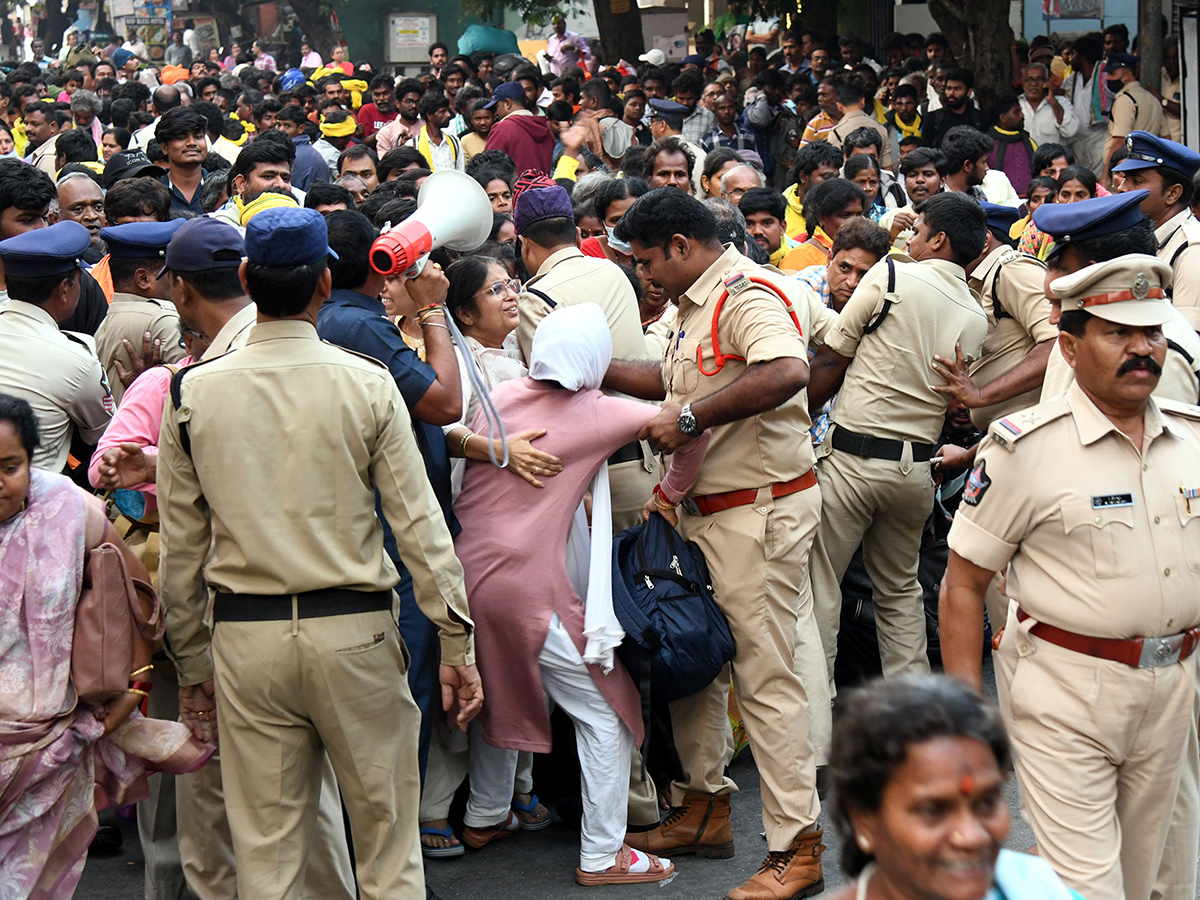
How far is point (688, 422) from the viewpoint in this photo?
409 centimetres

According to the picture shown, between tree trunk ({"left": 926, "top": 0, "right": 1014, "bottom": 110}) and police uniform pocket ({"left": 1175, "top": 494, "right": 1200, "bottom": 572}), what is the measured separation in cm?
1159

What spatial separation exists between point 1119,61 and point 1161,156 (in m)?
8.01

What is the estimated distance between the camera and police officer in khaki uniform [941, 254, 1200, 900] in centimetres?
307

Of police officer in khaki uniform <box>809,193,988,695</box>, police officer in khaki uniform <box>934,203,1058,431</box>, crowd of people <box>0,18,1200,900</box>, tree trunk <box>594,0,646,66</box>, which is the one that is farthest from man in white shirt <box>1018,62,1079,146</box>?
police officer in khaki uniform <box>809,193,988,695</box>

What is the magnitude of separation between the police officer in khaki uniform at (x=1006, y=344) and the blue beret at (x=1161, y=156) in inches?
30.2

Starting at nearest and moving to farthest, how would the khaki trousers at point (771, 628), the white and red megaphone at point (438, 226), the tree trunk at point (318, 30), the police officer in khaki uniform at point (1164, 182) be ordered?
the white and red megaphone at point (438, 226) → the khaki trousers at point (771, 628) → the police officer in khaki uniform at point (1164, 182) → the tree trunk at point (318, 30)

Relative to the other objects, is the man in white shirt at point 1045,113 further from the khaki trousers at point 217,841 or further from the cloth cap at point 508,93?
the khaki trousers at point 217,841

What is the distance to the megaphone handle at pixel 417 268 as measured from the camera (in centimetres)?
389

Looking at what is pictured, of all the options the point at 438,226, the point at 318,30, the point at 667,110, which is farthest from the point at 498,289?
the point at 318,30

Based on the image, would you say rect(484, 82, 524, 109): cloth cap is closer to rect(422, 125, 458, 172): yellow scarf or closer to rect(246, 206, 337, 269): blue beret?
rect(422, 125, 458, 172): yellow scarf

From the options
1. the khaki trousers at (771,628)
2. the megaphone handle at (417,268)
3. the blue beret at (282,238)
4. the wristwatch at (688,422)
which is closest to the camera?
the blue beret at (282,238)

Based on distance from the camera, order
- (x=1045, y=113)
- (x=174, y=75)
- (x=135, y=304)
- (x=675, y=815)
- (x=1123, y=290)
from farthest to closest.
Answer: (x=174, y=75) → (x=1045, y=113) → (x=135, y=304) → (x=675, y=815) → (x=1123, y=290)

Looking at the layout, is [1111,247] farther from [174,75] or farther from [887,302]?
[174,75]

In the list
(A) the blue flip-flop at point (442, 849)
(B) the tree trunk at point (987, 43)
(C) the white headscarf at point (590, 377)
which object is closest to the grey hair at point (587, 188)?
(C) the white headscarf at point (590, 377)
